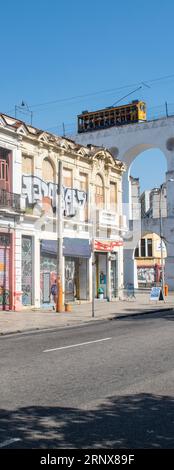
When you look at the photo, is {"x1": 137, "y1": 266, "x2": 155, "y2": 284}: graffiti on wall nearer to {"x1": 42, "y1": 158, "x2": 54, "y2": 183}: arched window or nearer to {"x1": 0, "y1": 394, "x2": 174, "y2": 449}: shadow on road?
{"x1": 42, "y1": 158, "x2": 54, "y2": 183}: arched window

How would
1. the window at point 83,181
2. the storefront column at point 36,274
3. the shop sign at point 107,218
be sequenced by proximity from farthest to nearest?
the shop sign at point 107,218
the window at point 83,181
the storefront column at point 36,274

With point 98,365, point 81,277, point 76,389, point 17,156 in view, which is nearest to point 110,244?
point 81,277

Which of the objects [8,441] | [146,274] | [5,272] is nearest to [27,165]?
[5,272]

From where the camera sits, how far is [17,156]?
2592 centimetres

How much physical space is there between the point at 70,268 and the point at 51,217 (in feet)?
12.9

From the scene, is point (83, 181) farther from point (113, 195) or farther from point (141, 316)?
point (141, 316)

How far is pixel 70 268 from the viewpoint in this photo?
30.8 meters

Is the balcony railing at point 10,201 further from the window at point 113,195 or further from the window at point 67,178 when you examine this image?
the window at point 113,195

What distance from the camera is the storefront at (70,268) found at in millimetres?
27906

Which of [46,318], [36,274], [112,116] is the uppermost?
[112,116]

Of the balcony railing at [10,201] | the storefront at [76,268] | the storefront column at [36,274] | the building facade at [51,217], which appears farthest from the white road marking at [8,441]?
the storefront at [76,268]

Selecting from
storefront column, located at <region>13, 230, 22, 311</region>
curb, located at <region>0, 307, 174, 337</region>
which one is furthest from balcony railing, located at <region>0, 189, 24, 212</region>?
curb, located at <region>0, 307, 174, 337</region>

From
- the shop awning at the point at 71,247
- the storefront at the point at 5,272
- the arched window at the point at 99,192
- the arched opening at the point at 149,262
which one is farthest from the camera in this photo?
the arched opening at the point at 149,262

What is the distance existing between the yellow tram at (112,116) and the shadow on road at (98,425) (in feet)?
161
